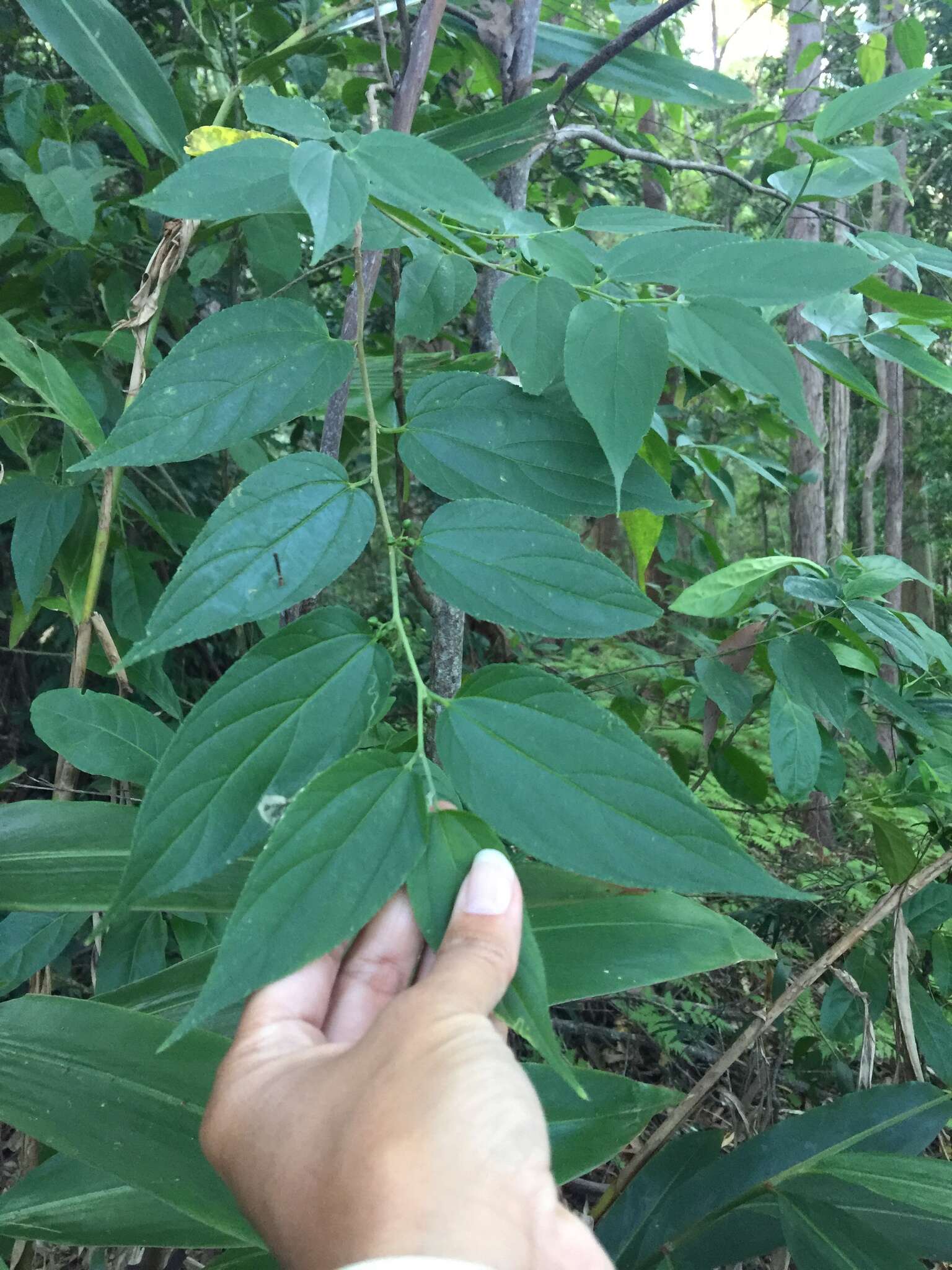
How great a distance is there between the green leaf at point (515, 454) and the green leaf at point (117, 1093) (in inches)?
14.9

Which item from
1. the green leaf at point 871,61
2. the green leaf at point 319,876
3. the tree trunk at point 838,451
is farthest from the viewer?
the tree trunk at point 838,451

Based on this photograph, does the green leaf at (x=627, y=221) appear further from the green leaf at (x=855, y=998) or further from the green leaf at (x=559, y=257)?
the green leaf at (x=855, y=998)

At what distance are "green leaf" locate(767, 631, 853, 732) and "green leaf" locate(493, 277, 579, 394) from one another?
0.46 m

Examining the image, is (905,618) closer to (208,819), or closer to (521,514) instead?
(521,514)

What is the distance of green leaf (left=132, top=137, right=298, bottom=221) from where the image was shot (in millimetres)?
344

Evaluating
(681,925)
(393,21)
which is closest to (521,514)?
(681,925)

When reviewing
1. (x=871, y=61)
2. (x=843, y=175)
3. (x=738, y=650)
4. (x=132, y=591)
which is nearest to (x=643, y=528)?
(x=738, y=650)

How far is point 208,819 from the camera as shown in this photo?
310 millimetres

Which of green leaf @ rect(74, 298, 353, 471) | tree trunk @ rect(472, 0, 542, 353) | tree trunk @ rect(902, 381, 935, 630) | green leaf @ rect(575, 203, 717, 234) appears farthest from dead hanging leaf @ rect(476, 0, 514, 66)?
tree trunk @ rect(902, 381, 935, 630)

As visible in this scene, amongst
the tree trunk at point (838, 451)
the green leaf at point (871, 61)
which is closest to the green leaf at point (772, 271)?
the green leaf at point (871, 61)

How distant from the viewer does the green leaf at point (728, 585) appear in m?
0.78

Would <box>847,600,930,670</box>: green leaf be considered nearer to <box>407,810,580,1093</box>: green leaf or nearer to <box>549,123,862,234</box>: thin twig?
<box>549,123,862,234</box>: thin twig

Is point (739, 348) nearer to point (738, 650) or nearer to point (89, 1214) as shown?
point (738, 650)

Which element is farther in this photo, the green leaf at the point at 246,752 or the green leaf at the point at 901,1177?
the green leaf at the point at 901,1177
